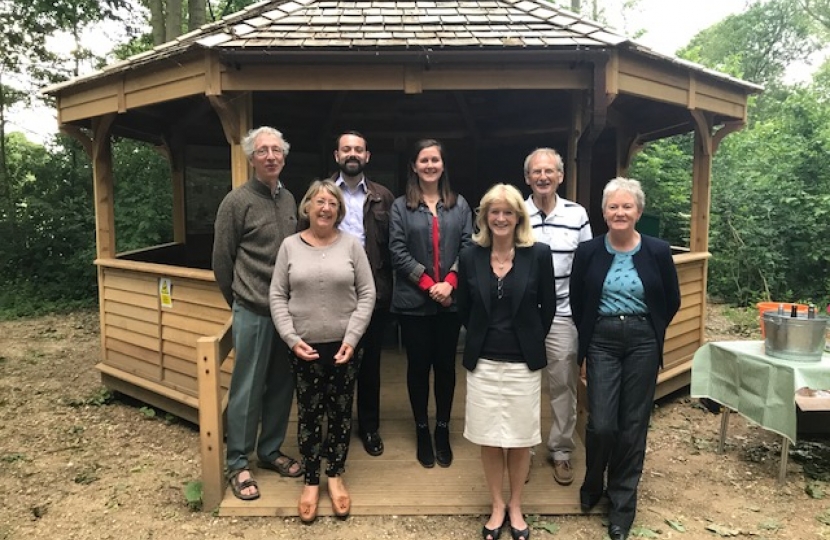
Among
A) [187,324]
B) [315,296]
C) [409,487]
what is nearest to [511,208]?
[315,296]

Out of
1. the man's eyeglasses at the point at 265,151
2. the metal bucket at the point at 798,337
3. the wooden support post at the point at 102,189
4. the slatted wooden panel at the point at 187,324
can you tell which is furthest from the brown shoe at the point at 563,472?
the wooden support post at the point at 102,189

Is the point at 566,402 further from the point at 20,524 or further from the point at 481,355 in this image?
the point at 20,524

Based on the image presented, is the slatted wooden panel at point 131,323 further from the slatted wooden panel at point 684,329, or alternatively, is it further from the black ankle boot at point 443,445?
the slatted wooden panel at point 684,329

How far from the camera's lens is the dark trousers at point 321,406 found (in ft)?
10.1

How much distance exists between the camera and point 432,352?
352cm

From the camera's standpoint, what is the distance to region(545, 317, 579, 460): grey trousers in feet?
11.0

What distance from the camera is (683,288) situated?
564cm

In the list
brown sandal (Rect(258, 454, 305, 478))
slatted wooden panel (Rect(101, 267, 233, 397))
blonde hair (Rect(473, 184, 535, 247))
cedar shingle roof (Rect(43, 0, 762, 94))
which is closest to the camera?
blonde hair (Rect(473, 184, 535, 247))

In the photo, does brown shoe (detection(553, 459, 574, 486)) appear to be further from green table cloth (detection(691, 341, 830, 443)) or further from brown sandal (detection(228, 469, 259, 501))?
brown sandal (detection(228, 469, 259, 501))

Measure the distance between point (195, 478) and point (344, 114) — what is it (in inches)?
207

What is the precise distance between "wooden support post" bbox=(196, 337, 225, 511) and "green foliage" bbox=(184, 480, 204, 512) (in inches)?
5.1

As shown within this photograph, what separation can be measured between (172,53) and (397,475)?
3.38 metres

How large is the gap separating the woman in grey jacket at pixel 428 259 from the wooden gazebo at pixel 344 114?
3.54ft

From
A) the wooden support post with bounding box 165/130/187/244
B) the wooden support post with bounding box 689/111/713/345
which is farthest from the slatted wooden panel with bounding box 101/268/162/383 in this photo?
the wooden support post with bounding box 689/111/713/345
